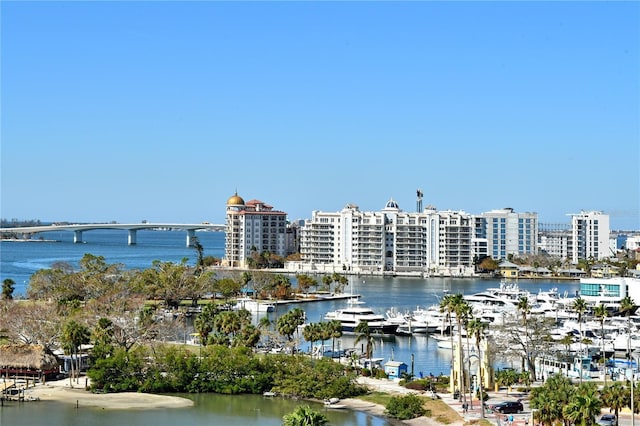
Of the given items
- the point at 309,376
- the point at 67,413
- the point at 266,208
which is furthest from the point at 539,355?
the point at 266,208

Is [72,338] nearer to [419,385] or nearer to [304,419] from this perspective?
[419,385]

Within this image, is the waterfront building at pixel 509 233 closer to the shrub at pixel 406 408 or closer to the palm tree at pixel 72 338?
the palm tree at pixel 72 338

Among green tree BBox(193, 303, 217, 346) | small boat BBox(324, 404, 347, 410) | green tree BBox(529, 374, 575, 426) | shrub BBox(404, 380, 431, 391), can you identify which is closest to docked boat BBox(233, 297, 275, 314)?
green tree BBox(193, 303, 217, 346)

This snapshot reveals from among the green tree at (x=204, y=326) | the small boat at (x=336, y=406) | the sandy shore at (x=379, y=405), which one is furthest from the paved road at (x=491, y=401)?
the green tree at (x=204, y=326)

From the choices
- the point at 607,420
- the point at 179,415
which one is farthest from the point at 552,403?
the point at 179,415

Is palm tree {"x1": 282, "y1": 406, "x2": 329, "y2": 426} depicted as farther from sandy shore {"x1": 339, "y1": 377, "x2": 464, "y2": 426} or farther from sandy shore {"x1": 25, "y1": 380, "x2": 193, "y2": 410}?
sandy shore {"x1": 25, "y1": 380, "x2": 193, "y2": 410}
